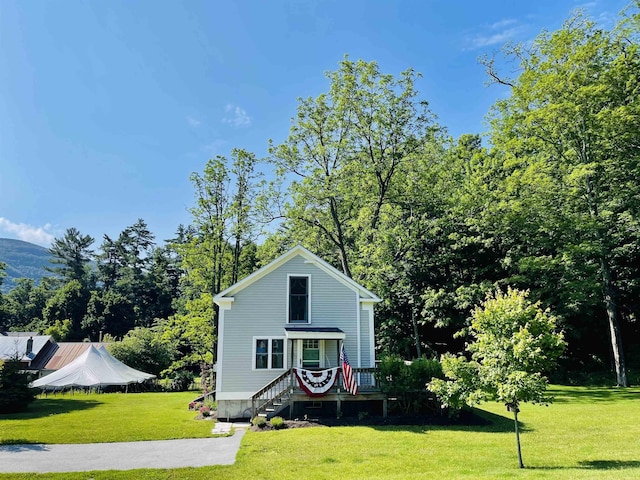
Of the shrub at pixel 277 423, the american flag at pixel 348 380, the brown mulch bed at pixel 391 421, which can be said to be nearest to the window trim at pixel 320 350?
the american flag at pixel 348 380

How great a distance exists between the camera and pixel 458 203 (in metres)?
28.7

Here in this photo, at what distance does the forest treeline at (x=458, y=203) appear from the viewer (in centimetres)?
2345

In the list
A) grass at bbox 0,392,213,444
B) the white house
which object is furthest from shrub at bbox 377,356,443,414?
grass at bbox 0,392,213,444

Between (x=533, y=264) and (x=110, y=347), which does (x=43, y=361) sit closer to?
(x=110, y=347)

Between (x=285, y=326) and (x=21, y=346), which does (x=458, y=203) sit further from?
(x=21, y=346)

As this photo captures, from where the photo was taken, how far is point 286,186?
27812mm

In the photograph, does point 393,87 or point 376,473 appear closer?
point 376,473

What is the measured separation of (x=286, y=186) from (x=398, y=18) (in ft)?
44.5

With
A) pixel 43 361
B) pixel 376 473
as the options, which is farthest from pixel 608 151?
pixel 43 361

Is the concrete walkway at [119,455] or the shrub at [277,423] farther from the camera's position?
the shrub at [277,423]

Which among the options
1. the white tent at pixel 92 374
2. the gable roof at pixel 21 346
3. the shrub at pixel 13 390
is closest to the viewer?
the shrub at pixel 13 390

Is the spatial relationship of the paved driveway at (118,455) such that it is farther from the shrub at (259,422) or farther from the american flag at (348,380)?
the american flag at (348,380)

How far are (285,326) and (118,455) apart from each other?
26.1ft

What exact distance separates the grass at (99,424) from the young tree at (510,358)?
27.5ft
